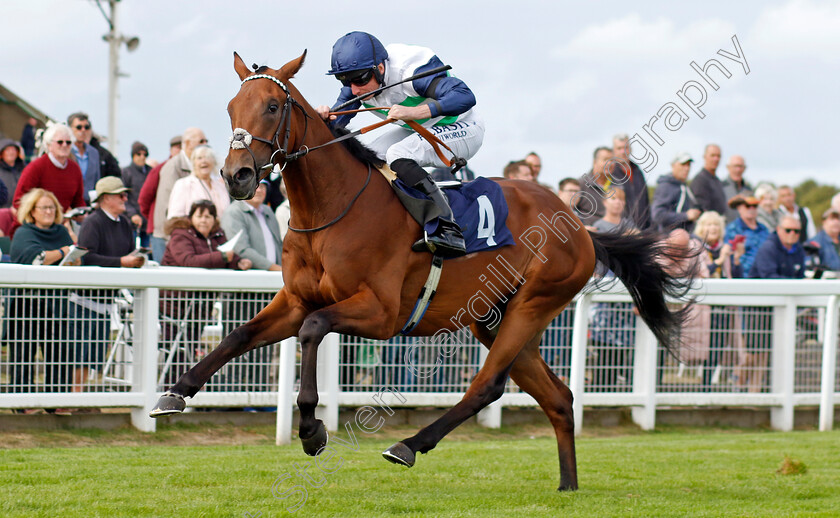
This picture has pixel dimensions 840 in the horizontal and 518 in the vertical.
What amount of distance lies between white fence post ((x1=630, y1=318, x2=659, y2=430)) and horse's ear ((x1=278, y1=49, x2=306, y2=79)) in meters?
4.59

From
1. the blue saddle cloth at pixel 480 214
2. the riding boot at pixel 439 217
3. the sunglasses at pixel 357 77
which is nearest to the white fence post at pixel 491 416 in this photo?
the blue saddle cloth at pixel 480 214

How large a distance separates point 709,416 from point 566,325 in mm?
1750

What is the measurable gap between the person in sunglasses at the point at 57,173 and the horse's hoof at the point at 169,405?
158 inches

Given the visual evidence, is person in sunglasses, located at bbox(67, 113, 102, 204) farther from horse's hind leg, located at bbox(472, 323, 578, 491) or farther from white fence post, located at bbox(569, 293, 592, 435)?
horse's hind leg, located at bbox(472, 323, 578, 491)

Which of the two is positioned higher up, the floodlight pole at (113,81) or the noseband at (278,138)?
the floodlight pole at (113,81)

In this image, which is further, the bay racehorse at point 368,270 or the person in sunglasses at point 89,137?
the person in sunglasses at point 89,137

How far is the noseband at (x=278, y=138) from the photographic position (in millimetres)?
4270

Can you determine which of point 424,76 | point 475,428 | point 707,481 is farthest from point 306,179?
point 475,428

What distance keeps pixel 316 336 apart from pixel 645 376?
15.1ft

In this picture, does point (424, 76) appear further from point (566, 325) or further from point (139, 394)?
point (566, 325)

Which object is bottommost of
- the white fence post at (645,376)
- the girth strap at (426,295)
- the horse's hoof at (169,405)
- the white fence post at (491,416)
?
the white fence post at (491,416)

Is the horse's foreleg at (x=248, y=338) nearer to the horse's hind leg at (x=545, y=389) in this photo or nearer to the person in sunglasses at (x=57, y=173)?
the horse's hind leg at (x=545, y=389)

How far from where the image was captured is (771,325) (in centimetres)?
890

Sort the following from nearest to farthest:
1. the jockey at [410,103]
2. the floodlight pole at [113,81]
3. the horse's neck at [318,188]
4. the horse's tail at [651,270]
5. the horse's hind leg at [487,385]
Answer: the horse's neck at [318,188]
the horse's hind leg at [487,385]
the jockey at [410,103]
the horse's tail at [651,270]
the floodlight pole at [113,81]
